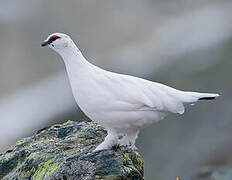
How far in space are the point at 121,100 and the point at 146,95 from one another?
0.91 feet

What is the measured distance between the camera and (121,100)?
20.2 feet

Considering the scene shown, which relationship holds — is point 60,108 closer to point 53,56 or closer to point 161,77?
point 161,77

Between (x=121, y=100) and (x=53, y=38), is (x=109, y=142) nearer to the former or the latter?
(x=121, y=100)

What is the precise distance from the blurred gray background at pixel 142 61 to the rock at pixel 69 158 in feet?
21.3

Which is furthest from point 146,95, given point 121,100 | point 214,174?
point 214,174

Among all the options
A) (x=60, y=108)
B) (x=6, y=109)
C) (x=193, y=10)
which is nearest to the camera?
(x=60, y=108)

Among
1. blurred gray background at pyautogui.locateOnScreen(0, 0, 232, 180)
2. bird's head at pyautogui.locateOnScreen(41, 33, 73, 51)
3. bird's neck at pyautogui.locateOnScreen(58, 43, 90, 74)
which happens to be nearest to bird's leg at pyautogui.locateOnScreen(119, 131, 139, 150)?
bird's neck at pyautogui.locateOnScreen(58, 43, 90, 74)

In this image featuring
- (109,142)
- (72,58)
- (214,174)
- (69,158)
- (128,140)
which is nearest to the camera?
(69,158)

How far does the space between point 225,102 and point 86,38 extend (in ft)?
51.6

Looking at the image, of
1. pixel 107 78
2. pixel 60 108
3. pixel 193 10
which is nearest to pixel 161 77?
pixel 60 108

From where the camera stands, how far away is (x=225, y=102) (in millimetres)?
15242

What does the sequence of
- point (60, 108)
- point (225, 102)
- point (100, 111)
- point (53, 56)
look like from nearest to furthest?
point (100, 111), point (225, 102), point (60, 108), point (53, 56)

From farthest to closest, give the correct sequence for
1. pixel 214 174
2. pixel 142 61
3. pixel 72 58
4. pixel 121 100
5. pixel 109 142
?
pixel 142 61, pixel 214 174, pixel 72 58, pixel 109 142, pixel 121 100

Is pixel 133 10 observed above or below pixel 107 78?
below
